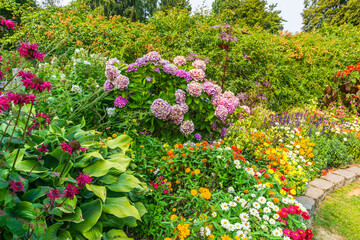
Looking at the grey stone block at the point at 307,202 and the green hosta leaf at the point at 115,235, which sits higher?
the green hosta leaf at the point at 115,235

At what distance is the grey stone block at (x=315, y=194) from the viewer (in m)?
2.99

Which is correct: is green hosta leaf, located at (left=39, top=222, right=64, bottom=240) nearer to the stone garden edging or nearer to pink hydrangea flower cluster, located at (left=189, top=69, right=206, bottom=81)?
pink hydrangea flower cluster, located at (left=189, top=69, right=206, bottom=81)

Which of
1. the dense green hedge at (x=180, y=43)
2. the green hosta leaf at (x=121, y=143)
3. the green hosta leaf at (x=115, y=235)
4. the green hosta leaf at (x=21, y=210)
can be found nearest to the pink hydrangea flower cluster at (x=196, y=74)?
the green hosta leaf at (x=121, y=143)

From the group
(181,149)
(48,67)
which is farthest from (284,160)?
(48,67)

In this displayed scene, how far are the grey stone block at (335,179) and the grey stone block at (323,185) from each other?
13 cm

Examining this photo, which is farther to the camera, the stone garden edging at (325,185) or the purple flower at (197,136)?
the purple flower at (197,136)

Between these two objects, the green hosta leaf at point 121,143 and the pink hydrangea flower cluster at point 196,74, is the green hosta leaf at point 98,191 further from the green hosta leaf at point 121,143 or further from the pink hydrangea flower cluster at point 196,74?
the pink hydrangea flower cluster at point 196,74

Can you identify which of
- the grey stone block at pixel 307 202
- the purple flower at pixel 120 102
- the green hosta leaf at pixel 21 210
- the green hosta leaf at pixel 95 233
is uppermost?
the purple flower at pixel 120 102

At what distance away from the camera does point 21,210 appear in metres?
1.46

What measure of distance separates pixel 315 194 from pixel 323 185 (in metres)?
0.39

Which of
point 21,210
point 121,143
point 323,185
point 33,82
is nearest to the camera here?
point 33,82

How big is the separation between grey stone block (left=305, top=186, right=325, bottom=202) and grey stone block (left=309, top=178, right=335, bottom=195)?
104 millimetres

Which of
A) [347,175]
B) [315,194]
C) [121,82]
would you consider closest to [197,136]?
[121,82]

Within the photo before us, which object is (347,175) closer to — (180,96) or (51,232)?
(180,96)
